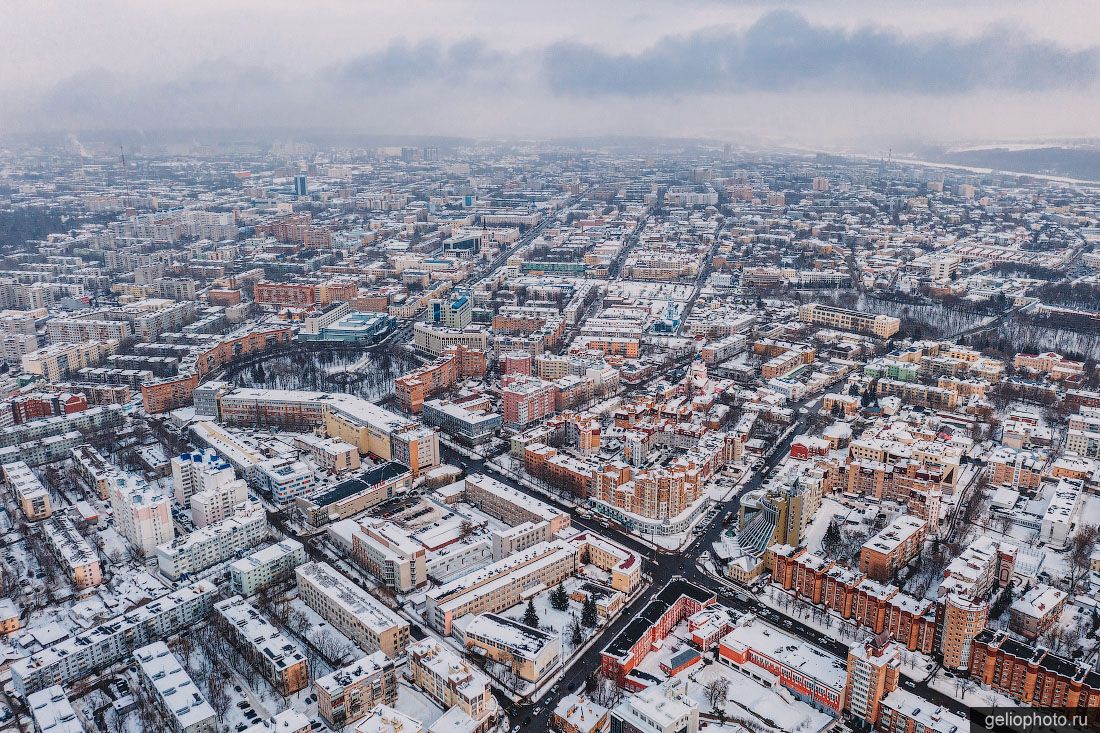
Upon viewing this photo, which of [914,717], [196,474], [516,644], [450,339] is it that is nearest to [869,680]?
[914,717]

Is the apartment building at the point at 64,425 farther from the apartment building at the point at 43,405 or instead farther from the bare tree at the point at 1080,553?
the bare tree at the point at 1080,553

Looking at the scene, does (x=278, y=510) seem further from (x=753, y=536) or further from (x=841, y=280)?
(x=841, y=280)

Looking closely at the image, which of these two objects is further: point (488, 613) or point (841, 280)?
point (841, 280)

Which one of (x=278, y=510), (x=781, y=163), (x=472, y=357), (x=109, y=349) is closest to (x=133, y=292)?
(x=109, y=349)

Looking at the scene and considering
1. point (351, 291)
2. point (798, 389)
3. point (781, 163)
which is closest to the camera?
point (798, 389)

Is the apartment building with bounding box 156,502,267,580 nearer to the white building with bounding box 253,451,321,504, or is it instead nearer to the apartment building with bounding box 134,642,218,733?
the white building with bounding box 253,451,321,504

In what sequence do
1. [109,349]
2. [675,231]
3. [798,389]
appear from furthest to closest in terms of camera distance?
[675,231] → [109,349] → [798,389]

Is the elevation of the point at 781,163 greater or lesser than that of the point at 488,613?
greater
